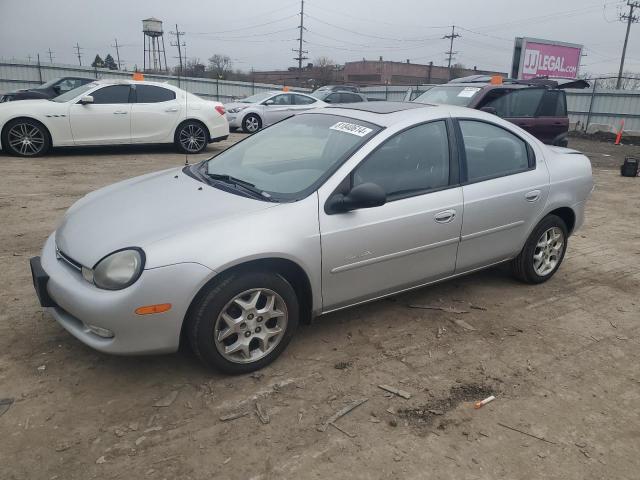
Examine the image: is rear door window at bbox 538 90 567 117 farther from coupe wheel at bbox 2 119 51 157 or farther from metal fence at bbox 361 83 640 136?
metal fence at bbox 361 83 640 136

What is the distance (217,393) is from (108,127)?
8433mm

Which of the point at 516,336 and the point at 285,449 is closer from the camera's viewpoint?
the point at 285,449

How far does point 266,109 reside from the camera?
15477 mm

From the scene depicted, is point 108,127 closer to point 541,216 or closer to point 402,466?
point 541,216

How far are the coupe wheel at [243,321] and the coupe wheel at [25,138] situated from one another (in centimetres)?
837

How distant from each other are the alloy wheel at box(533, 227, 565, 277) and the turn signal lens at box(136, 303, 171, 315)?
3.15 meters

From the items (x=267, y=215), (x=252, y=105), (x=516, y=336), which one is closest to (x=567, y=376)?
(x=516, y=336)

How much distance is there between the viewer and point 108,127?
32.3 ft

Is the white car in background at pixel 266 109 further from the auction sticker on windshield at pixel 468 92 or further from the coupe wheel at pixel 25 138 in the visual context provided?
the auction sticker on windshield at pixel 468 92

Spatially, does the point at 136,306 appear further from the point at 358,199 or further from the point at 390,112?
the point at 390,112

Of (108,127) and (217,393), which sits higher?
(108,127)

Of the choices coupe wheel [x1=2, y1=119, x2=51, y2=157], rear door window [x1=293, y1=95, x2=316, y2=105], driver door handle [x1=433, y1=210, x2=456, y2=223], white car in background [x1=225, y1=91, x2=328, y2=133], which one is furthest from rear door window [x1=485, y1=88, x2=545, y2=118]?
coupe wheel [x1=2, y1=119, x2=51, y2=157]

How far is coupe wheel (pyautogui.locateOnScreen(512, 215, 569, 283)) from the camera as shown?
4289 mm

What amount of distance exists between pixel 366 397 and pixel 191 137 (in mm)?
9128
